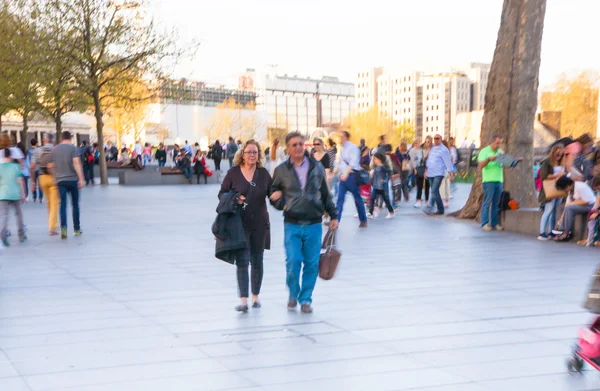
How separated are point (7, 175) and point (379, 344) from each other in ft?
26.3

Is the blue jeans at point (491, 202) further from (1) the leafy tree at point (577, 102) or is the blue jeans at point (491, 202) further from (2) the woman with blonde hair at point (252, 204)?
(1) the leafy tree at point (577, 102)

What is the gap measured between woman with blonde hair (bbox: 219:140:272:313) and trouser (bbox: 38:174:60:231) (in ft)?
24.4

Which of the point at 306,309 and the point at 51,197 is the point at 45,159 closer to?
the point at 51,197

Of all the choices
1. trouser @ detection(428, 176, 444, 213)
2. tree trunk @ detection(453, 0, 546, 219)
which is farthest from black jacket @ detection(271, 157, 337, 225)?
trouser @ detection(428, 176, 444, 213)

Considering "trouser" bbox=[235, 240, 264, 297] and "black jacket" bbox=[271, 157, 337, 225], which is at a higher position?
"black jacket" bbox=[271, 157, 337, 225]

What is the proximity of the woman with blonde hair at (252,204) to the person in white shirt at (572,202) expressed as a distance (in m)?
6.72

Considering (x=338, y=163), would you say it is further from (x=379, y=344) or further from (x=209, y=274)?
(x=379, y=344)

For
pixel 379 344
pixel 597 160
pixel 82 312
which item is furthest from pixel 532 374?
pixel 597 160

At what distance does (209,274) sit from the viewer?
32.7 feet

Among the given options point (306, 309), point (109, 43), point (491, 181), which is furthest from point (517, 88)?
point (109, 43)

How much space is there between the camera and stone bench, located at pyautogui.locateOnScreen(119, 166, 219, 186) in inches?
1330

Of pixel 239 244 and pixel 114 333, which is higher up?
pixel 239 244

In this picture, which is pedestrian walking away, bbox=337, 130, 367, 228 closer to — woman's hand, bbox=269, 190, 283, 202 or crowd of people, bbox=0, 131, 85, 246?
crowd of people, bbox=0, 131, 85, 246

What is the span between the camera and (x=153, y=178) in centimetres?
3450
